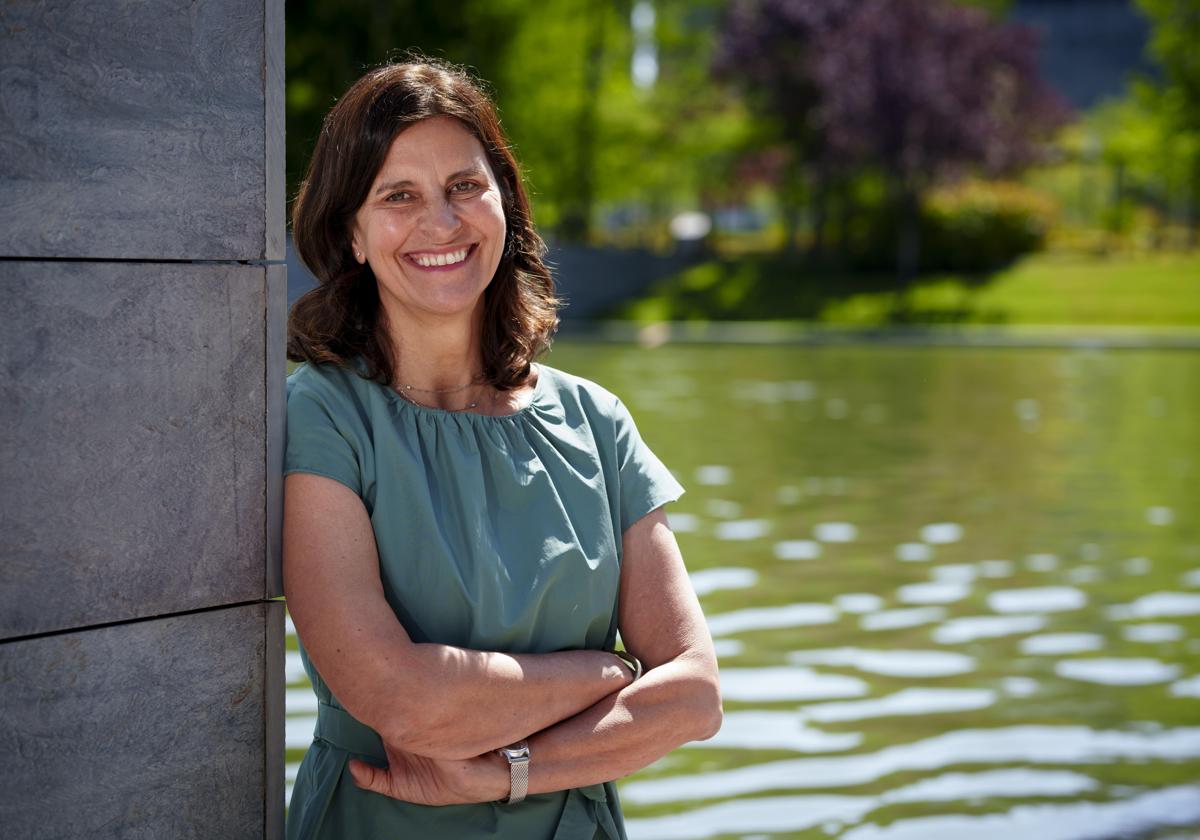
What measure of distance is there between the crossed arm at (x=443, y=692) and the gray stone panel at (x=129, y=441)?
0.32 feet

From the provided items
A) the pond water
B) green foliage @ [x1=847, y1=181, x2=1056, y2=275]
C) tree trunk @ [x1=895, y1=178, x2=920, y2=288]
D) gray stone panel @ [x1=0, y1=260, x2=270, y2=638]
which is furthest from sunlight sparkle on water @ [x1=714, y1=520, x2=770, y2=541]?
green foliage @ [x1=847, y1=181, x2=1056, y2=275]

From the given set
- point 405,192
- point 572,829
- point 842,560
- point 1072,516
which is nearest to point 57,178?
point 405,192

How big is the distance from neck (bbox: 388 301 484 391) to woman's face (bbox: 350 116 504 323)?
0.8 inches

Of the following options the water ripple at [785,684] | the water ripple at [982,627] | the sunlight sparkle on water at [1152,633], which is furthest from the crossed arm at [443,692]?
the sunlight sparkle on water at [1152,633]

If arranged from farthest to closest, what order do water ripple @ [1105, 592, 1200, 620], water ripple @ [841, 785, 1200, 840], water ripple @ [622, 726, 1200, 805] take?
water ripple @ [1105, 592, 1200, 620]
water ripple @ [622, 726, 1200, 805]
water ripple @ [841, 785, 1200, 840]

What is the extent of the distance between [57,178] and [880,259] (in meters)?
37.3

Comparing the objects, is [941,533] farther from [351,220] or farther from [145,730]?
[145,730]

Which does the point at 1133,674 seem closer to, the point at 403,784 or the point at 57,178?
the point at 403,784

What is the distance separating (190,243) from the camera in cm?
221

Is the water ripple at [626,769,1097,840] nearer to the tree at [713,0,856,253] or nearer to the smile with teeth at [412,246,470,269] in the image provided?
the smile with teeth at [412,246,470,269]

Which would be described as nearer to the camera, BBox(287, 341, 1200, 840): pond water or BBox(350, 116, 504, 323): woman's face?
BBox(350, 116, 504, 323): woman's face

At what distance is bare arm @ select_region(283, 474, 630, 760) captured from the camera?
2.34m

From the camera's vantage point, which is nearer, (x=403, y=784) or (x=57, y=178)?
(x=57, y=178)

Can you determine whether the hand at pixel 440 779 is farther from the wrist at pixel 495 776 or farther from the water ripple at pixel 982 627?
the water ripple at pixel 982 627
